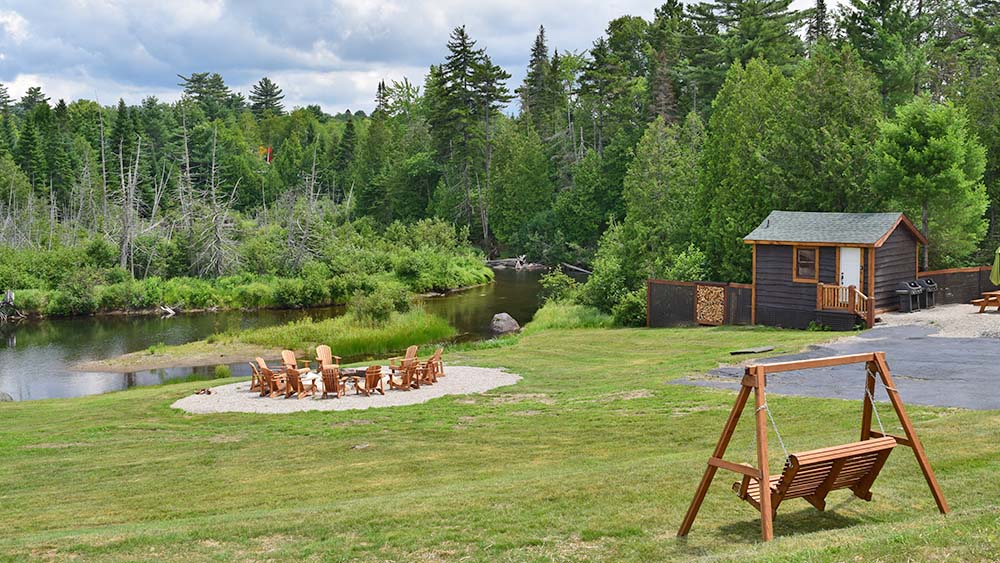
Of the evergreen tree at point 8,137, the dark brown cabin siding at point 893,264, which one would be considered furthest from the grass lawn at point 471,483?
the evergreen tree at point 8,137

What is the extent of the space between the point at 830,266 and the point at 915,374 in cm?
1039

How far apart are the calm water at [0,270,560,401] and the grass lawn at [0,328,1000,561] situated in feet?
30.5

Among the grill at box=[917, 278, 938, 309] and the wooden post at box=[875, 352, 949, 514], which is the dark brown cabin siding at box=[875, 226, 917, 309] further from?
the wooden post at box=[875, 352, 949, 514]

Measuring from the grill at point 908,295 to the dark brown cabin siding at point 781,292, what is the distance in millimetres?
2529

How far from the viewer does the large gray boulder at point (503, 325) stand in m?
38.0

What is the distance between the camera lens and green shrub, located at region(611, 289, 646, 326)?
107ft

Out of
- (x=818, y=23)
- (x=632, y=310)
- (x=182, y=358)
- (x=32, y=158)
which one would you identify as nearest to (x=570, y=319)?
(x=632, y=310)

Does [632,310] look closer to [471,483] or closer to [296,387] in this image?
[296,387]

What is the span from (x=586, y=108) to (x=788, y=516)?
73.6 meters

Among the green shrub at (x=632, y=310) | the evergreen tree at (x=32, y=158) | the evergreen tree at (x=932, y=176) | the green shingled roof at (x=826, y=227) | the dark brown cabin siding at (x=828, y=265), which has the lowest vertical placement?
the green shrub at (x=632, y=310)

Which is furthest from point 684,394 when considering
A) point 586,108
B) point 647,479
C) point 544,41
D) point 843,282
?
point 544,41

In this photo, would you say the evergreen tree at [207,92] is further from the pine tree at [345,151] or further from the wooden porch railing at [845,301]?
the wooden porch railing at [845,301]

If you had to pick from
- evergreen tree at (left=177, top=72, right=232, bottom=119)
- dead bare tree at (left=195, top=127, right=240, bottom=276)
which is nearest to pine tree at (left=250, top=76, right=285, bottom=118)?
evergreen tree at (left=177, top=72, right=232, bottom=119)

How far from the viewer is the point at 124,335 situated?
132 feet
